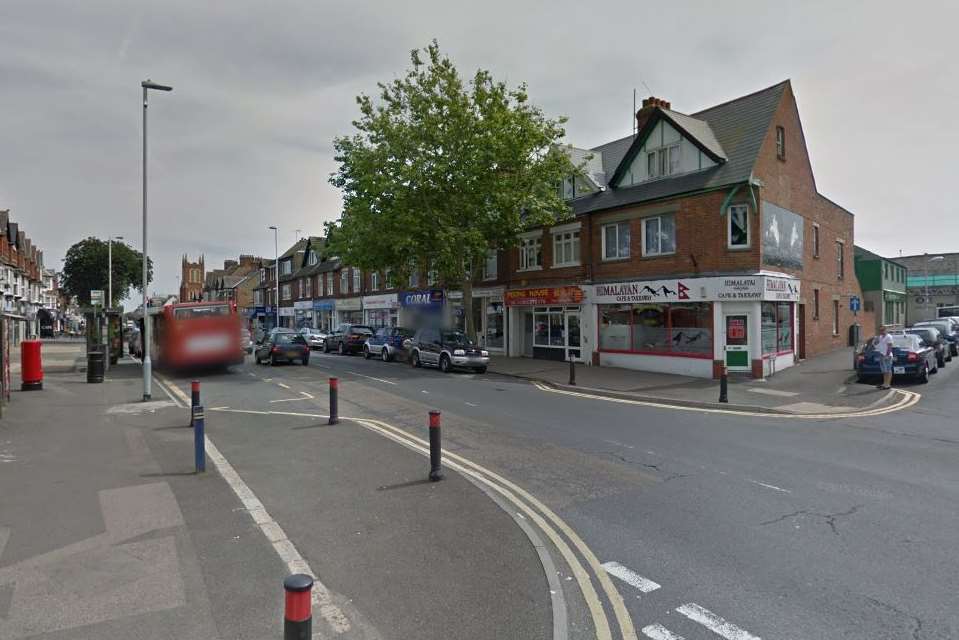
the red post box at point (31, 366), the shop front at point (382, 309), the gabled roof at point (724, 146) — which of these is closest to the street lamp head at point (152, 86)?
the red post box at point (31, 366)

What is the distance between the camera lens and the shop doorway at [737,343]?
64.6 ft

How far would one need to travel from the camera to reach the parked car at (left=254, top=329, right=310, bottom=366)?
82.3 feet

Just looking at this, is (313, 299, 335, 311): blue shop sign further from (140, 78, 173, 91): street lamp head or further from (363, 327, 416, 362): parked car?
(140, 78, 173, 91): street lamp head

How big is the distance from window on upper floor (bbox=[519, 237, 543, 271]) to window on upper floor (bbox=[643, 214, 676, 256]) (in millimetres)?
6228

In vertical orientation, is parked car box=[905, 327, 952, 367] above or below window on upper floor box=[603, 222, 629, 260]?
below

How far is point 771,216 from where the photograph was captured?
2072cm

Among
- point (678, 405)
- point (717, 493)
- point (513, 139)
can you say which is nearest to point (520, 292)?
point (513, 139)

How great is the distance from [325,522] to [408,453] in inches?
122

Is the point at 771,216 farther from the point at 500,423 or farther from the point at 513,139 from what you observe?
the point at 500,423

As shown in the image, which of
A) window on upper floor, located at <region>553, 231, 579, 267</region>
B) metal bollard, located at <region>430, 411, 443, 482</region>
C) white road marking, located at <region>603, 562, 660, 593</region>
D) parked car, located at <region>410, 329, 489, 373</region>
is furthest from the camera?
window on upper floor, located at <region>553, 231, 579, 267</region>

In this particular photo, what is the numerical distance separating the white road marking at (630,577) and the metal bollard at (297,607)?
9.48 feet

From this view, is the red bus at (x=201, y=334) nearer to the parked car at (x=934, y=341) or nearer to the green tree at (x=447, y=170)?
the green tree at (x=447, y=170)

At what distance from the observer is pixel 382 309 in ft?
140

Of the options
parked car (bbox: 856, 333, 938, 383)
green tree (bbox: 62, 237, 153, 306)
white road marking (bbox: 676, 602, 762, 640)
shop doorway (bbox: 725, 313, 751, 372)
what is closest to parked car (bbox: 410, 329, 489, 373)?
shop doorway (bbox: 725, 313, 751, 372)
